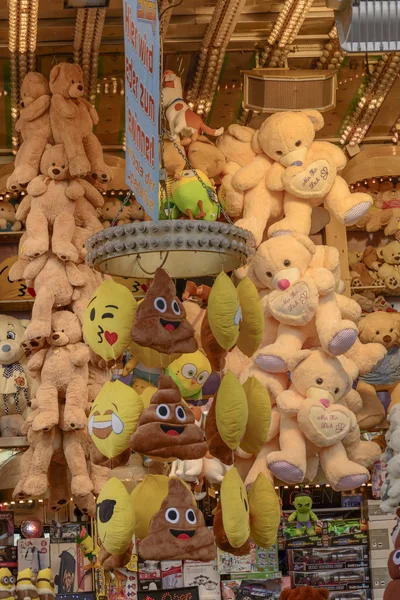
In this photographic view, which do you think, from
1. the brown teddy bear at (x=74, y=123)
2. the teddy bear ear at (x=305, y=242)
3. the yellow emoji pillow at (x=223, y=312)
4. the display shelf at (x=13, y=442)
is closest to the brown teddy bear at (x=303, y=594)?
the yellow emoji pillow at (x=223, y=312)

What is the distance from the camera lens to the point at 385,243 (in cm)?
710

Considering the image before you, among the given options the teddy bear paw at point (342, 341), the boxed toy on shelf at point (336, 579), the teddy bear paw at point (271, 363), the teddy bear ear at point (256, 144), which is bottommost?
the boxed toy on shelf at point (336, 579)

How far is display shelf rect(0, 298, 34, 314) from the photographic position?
645cm

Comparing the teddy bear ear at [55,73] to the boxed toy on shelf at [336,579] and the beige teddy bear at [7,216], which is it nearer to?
the beige teddy bear at [7,216]

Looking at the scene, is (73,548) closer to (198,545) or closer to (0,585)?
(0,585)

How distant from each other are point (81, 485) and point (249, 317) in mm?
1743

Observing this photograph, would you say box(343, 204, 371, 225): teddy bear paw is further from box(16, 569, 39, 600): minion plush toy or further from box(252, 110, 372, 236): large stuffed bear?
box(16, 569, 39, 600): minion plush toy

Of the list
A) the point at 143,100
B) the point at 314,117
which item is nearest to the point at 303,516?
the point at 314,117

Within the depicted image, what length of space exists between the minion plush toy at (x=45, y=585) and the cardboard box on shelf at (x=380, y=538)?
5.19ft

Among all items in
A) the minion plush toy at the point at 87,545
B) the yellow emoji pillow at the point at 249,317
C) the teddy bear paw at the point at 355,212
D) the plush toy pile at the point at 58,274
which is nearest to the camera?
the yellow emoji pillow at the point at 249,317

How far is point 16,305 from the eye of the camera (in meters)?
6.61

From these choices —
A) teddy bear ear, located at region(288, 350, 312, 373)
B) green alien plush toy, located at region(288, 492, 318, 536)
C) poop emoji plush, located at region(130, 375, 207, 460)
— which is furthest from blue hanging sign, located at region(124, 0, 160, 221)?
green alien plush toy, located at region(288, 492, 318, 536)

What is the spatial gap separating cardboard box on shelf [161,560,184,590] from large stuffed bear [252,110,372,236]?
1656 millimetres

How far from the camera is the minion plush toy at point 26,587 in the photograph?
5699 mm
